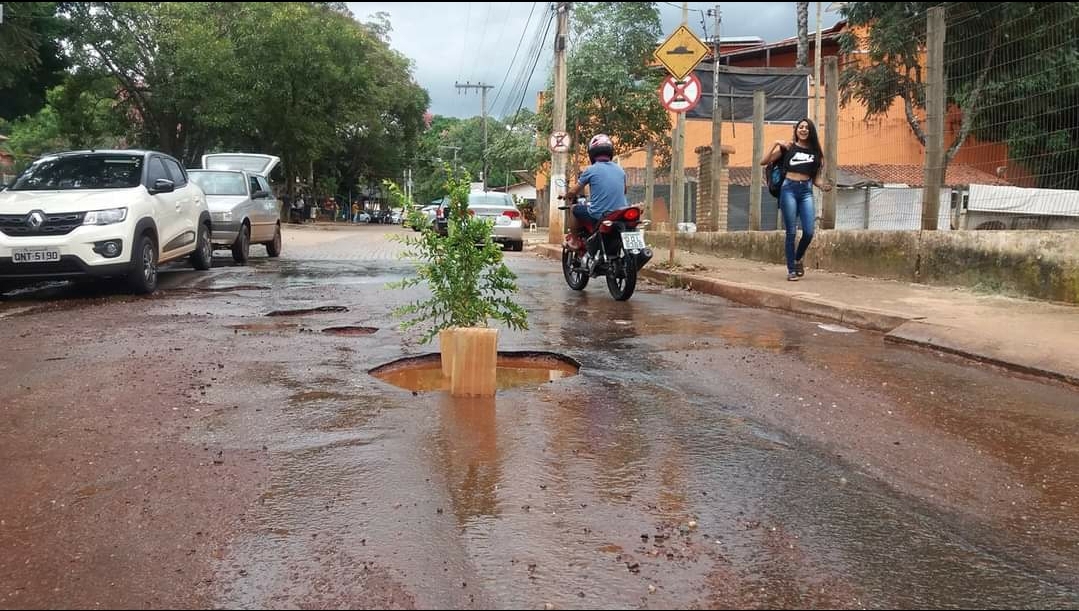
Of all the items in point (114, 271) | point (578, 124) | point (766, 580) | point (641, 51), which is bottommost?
point (766, 580)

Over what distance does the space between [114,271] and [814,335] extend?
21.4 ft

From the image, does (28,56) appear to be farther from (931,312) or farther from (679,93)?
(931,312)

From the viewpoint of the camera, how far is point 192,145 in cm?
3959

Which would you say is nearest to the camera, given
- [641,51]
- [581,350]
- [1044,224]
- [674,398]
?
[674,398]

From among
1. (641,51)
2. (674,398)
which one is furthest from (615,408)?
(641,51)

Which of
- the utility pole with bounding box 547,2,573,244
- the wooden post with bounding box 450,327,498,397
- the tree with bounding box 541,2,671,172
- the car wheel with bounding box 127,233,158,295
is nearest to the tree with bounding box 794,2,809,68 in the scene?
the tree with bounding box 541,2,671,172

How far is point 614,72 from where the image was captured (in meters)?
28.6

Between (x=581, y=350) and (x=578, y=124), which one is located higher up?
(x=578, y=124)

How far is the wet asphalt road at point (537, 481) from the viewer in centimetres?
241

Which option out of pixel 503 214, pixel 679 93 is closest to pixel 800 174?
pixel 679 93

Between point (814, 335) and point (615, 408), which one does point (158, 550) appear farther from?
point (814, 335)

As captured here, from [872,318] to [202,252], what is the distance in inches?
332

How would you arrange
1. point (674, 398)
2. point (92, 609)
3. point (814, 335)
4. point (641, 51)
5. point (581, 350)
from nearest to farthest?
point (92, 609) → point (674, 398) → point (581, 350) → point (814, 335) → point (641, 51)

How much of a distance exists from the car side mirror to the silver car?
123 inches
